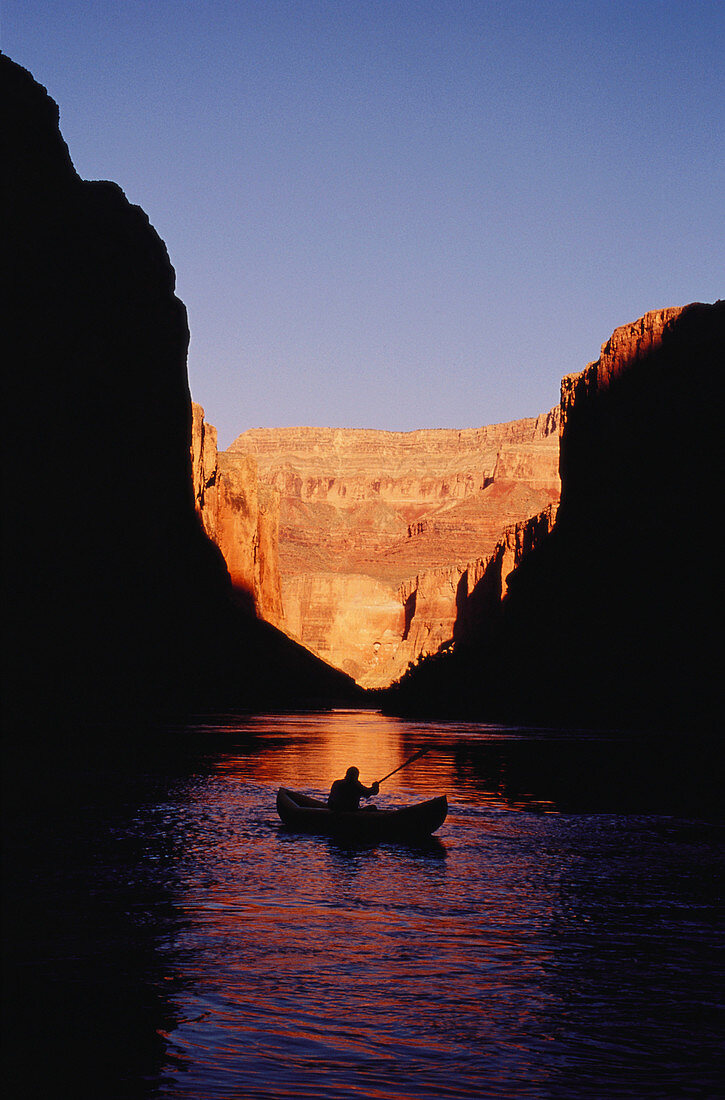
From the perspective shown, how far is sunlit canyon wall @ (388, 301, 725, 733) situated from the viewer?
276ft

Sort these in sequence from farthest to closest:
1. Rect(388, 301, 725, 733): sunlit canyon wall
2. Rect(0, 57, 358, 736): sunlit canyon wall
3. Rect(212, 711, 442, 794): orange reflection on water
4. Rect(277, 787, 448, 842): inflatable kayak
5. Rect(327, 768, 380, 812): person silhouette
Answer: Rect(388, 301, 725, 733): sunlit canyon wall, Rect(0, 57, 358, 736): sunlit canyon wall, Rect(212, 711, 442, 794): orange reflection on water, Rect(327, 768, 380, 812): person silhouette, Rect(277, 787, 448, 842): inflatable kayak

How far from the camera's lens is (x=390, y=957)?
48.9 feet

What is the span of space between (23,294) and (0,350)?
22.1ft

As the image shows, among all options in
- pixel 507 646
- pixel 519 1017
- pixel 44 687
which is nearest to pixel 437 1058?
pixel 519 1017

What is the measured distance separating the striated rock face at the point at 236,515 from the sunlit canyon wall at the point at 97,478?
3271cm

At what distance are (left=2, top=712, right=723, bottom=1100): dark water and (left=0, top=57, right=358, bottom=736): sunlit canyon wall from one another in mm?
37035

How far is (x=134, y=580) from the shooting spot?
9350 cm

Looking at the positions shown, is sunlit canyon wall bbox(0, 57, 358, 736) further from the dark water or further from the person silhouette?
the dark water

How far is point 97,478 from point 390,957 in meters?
75.5

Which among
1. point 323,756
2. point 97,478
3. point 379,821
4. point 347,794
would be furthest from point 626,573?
point 379,821

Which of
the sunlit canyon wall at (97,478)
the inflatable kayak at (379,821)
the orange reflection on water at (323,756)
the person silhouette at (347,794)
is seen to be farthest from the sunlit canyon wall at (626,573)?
the person silhouette at (347,794)

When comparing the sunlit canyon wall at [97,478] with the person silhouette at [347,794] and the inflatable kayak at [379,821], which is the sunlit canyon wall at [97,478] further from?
the person silhouette at [347,794]

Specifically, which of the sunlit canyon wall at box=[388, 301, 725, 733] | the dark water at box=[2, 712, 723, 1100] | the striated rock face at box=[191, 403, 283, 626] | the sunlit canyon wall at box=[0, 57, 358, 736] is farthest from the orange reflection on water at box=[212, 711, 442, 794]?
the striated rock face at box=[191, 403, 283, 626]

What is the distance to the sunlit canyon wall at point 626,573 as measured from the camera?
8425cm
